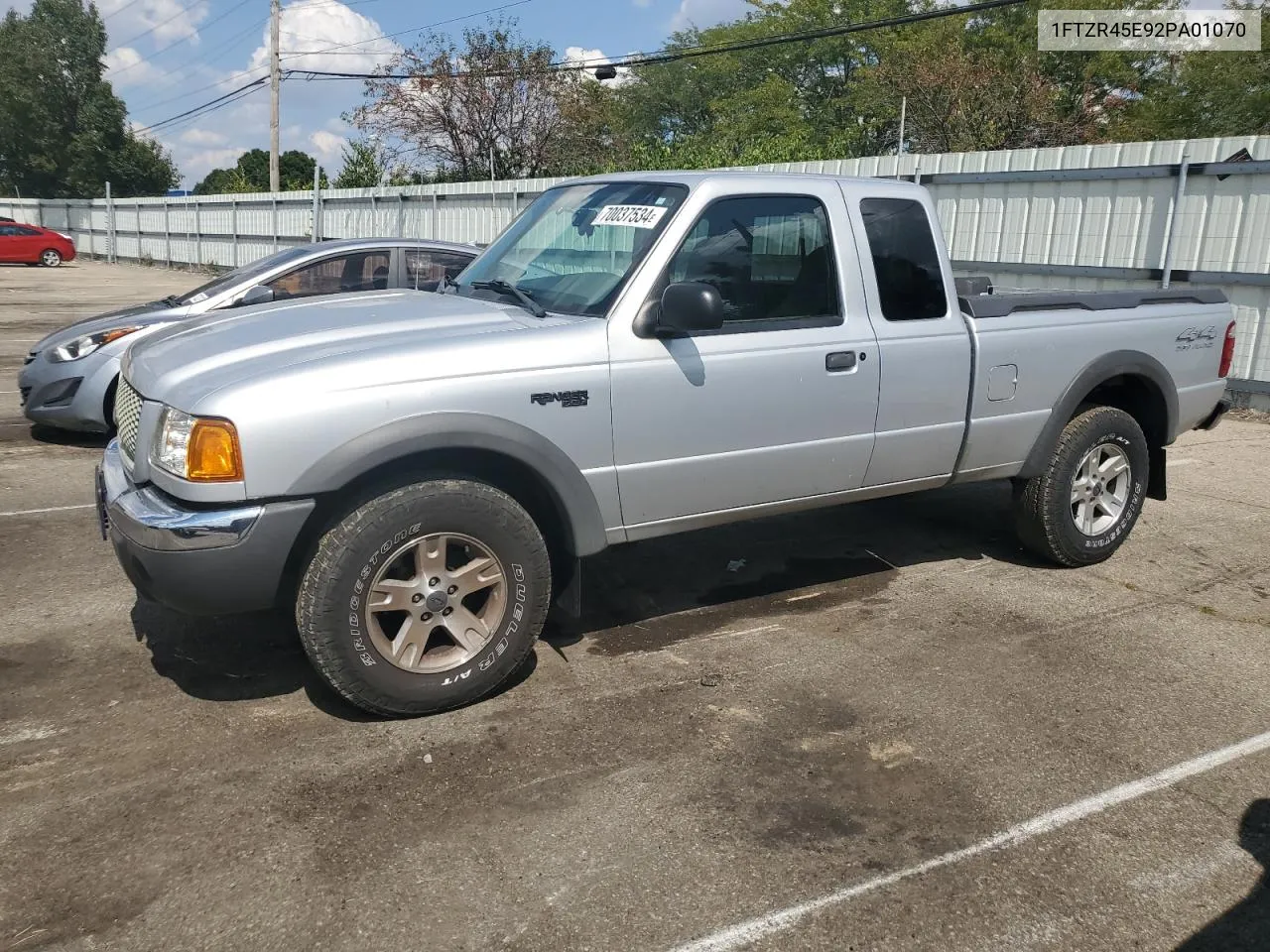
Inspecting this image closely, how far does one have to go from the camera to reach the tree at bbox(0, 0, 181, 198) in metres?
63.2

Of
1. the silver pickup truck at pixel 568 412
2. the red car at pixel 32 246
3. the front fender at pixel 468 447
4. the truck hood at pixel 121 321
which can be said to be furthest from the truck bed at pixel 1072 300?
the red car at pixel 32 246

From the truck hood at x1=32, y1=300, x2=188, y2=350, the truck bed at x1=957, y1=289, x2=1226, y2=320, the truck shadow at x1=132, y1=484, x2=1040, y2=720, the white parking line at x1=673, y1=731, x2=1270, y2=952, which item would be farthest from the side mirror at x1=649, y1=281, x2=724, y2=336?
the truck hood at x1=32, y1=300, x2=188, y2=350

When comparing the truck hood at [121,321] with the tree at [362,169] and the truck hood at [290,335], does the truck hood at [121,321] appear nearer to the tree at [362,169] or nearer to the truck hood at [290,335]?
the truck hood at [290,335]

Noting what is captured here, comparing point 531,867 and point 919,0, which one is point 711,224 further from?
point 919,0

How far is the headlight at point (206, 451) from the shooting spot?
3.38 metres

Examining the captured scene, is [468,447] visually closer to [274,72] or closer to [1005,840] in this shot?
[1005,840]

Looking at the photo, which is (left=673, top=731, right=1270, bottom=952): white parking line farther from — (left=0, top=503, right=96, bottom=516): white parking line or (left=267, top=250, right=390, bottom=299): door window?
(left=267, top=250, right=390, bottom=299): door window

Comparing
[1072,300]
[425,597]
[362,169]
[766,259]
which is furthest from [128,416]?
[362,169]

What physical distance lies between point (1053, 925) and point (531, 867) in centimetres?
143

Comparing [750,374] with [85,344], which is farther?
[85,344]

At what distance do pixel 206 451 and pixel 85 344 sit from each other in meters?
5.23

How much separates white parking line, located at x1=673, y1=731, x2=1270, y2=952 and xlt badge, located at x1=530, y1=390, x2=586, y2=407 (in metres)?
1.90

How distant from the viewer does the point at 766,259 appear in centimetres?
446

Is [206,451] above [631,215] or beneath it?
beneath
